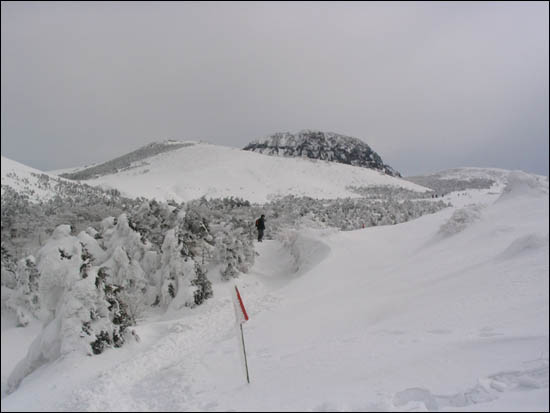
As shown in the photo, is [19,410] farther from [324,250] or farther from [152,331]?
[324,250]

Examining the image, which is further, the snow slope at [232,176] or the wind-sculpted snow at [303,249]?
the snow slope at [232,176]

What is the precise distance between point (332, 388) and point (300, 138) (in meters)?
112

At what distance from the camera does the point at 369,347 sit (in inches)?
237

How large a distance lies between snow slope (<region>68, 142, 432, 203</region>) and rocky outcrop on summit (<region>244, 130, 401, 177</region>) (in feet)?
108

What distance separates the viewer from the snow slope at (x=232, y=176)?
4403 centimetres

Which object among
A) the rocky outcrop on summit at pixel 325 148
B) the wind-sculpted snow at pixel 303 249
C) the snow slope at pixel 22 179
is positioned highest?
the rocky outcrop on summit at pixel 325 148

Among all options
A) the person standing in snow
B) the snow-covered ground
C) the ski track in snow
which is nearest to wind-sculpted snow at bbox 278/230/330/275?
the person standing in snow

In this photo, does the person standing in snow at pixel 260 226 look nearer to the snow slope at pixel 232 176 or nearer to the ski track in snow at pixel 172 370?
the ski track in snow at pixel 172 370

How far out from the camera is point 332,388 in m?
4.84

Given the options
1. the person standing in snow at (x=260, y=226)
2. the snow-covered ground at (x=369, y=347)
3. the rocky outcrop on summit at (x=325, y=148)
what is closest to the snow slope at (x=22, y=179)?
the snow-covered ground at (x=369, y=347)

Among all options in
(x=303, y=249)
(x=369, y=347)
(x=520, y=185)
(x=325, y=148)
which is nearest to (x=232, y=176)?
(x=303, y=249)

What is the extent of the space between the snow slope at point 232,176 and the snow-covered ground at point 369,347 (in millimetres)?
29219

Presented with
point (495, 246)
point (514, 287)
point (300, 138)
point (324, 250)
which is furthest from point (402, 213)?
point (300, 138)

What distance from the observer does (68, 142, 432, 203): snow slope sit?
44031 mm
